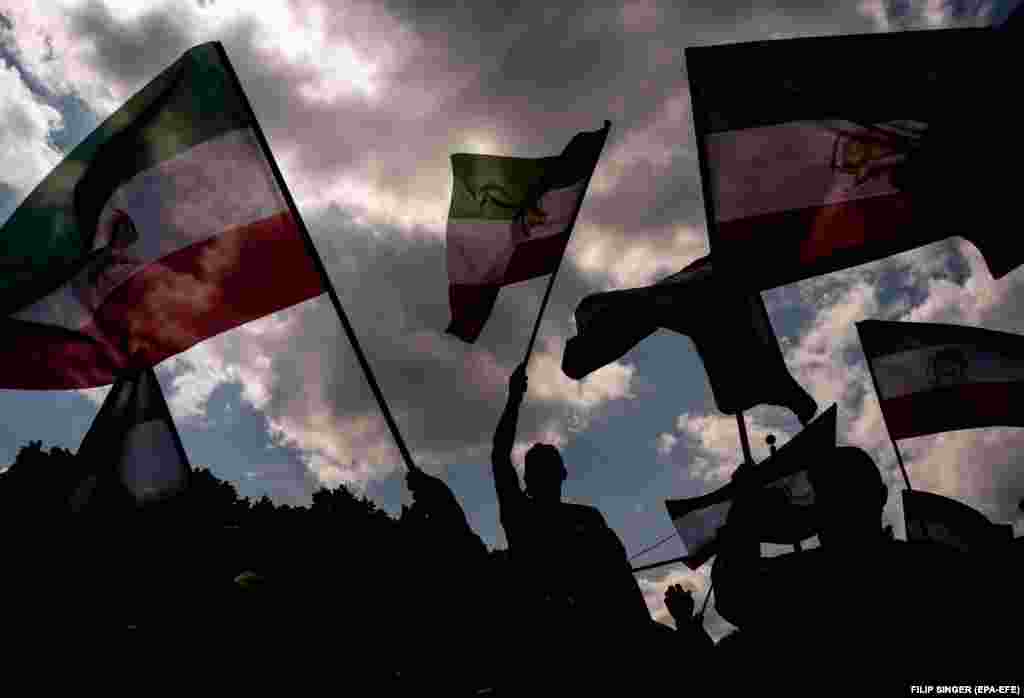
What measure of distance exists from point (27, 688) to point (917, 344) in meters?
17.7

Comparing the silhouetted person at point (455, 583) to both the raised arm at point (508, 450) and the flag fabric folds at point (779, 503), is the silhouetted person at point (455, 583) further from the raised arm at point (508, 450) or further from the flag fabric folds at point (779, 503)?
the flag fabric folds at point (779, 503)

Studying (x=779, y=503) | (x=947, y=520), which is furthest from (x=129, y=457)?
(x=947, y=520)

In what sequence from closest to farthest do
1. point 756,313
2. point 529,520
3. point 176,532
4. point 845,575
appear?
point 845,575
point 529,520
point 176,532
point 756,313

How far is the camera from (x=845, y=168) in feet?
16.1

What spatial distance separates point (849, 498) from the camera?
122 inches

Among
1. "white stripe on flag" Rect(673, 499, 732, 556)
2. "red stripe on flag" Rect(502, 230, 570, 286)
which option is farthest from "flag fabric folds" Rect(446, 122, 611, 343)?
"white stripe on flag" Rect(673, 499, 732, 556)

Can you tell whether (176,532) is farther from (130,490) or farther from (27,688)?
(27,688)

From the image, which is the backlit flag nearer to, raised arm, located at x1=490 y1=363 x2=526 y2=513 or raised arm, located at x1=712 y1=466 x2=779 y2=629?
raised arm, located at x1=490 y1=363 x2=526 y2=513

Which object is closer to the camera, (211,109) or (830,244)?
(830,244)

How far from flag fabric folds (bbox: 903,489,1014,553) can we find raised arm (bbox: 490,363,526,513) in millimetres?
6367

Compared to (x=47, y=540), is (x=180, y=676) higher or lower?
lower

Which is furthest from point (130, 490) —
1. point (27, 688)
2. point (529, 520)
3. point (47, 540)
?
point (47, 540)

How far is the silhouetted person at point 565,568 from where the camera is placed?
3.84m

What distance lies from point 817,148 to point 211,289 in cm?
431
